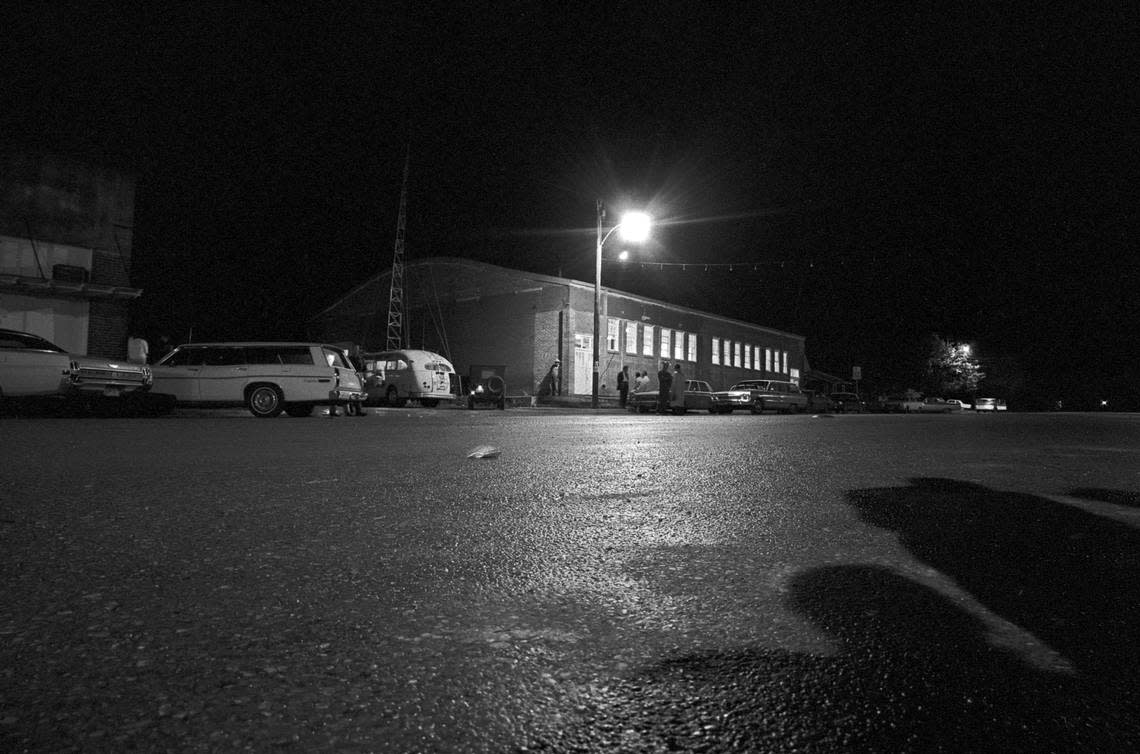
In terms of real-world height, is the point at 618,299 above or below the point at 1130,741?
above

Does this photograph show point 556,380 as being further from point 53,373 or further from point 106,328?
point 53,373

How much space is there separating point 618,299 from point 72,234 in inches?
899

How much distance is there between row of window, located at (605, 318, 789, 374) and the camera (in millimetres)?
35656

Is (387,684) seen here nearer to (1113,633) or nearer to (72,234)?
(1113,633)

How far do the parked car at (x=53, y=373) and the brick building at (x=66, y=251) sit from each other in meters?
5.87

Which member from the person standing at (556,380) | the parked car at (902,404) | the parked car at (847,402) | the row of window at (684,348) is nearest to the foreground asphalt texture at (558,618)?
the person standing at (556,380)

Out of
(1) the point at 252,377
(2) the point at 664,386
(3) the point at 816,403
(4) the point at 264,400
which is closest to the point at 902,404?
(3) the point at 816,403

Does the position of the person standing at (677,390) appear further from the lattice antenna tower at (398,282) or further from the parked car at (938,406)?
the parked car at (938,406)

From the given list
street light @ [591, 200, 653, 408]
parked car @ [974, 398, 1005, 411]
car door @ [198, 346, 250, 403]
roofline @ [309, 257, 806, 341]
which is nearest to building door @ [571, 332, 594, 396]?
roofline @ [309, 257, 806, 341]

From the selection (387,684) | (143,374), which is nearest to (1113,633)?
(387,684)

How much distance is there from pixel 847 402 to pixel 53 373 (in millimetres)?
38210

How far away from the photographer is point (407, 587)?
2211 mm

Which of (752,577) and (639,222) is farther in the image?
(639,222)

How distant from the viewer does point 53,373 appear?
12.5 meters
